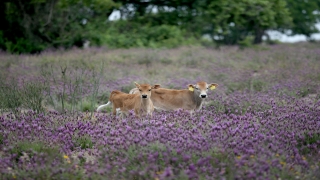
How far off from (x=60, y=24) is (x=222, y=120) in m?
18.7

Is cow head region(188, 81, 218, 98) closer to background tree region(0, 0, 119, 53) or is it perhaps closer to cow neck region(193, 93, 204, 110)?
cow neck region(193, 93, 204, 110)

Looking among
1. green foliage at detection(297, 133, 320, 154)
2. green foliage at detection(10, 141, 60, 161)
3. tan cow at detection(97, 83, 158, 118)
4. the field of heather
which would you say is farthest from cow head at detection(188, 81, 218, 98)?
green foliage at detection(10, 141, 60, 161)

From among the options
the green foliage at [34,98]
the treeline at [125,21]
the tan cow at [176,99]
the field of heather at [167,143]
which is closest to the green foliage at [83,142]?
the field of heather at [167,143]

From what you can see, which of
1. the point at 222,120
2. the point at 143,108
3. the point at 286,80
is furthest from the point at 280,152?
the point at 286,80

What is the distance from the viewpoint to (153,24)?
28.0 m

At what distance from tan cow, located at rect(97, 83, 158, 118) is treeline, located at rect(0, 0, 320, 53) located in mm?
13290

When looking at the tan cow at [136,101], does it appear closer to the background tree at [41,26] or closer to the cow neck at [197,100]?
the cow neck at [197,100]

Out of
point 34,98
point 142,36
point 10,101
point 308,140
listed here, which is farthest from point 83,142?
point 142,36

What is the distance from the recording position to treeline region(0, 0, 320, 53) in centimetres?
2405

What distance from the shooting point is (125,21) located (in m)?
27.5

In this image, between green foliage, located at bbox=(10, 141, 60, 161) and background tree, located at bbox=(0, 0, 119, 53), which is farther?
background tree, located at bbox=(0, 0, 119, 53)

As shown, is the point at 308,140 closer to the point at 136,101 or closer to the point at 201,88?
the point at 201,88

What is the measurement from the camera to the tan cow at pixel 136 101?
9969 millimetres

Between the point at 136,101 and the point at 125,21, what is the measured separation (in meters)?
17.7
